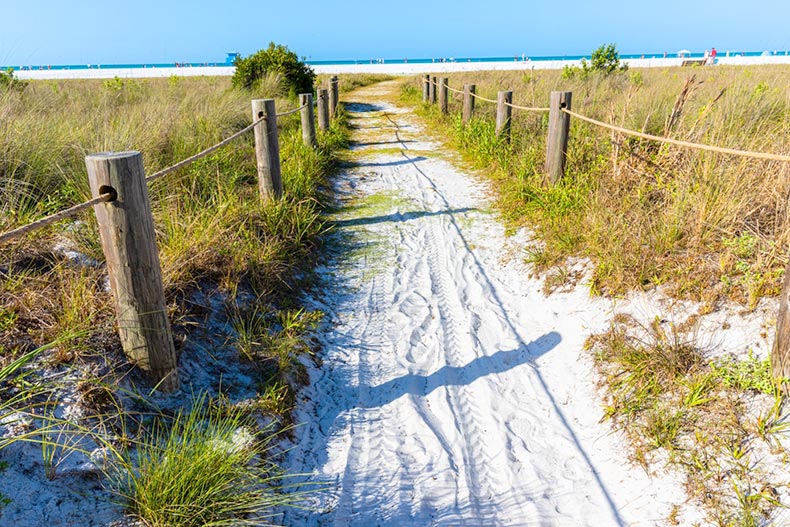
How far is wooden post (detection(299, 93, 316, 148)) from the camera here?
25.1ft

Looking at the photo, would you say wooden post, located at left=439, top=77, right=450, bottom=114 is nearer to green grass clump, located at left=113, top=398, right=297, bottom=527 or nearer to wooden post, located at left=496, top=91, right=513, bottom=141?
wooden post, located at left=496, top=91, right=513, bottom=141

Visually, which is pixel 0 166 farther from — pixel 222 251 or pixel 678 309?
pixel 678 309

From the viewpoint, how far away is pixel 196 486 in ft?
6.61

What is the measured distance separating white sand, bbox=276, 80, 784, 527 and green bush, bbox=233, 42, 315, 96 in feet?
29.3

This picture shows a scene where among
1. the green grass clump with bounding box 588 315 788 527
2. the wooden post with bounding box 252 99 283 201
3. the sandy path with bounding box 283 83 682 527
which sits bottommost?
the sandy path with bounding box 283 83 682 527

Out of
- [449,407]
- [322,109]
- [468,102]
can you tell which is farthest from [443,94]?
[449,407]

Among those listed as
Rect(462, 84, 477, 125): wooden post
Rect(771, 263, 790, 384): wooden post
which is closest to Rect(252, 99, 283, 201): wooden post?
Rect(771, 263, 790, 384): wooden post

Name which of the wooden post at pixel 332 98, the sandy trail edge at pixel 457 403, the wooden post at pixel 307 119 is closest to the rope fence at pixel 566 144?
the sandy trail edge at pixel 457 403

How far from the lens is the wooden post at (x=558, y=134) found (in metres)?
5.34

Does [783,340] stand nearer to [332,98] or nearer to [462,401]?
[462,401]

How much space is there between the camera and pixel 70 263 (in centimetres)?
322

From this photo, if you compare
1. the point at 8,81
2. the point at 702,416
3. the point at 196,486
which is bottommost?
the point at 702,416

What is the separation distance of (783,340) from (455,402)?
168 cm

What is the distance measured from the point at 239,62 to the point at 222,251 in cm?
1098
